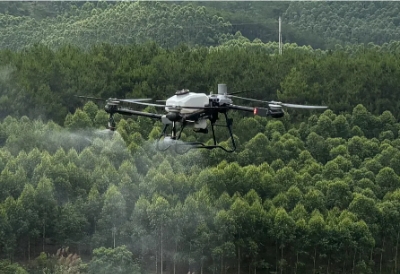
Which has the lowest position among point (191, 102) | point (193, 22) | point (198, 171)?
point (198, 171)

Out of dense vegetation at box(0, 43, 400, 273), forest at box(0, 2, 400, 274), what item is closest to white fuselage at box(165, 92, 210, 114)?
forest at box(0, 2, 400, 274)

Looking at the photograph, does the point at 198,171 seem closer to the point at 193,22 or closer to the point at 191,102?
the point at 191,102

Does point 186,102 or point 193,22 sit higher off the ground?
point 186,102

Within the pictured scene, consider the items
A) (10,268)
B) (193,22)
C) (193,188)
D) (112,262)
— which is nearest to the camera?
(10,268)

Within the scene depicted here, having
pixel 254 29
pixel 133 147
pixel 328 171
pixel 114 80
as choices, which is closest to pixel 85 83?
pixel 114 80

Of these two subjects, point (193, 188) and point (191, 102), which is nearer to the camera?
point (191, 102)

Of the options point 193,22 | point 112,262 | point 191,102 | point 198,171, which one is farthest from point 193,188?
point 193,22

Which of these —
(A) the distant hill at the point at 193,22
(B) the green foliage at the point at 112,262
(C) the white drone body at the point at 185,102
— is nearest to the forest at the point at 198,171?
(B) the green foliage at the point at 112,262

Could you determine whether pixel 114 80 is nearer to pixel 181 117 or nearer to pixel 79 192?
pixel 79 192

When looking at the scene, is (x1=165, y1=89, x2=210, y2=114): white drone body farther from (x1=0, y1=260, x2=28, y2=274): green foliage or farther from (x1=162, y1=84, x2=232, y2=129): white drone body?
(x1=0, y1=260, x2=28, y2=274): green foliage
